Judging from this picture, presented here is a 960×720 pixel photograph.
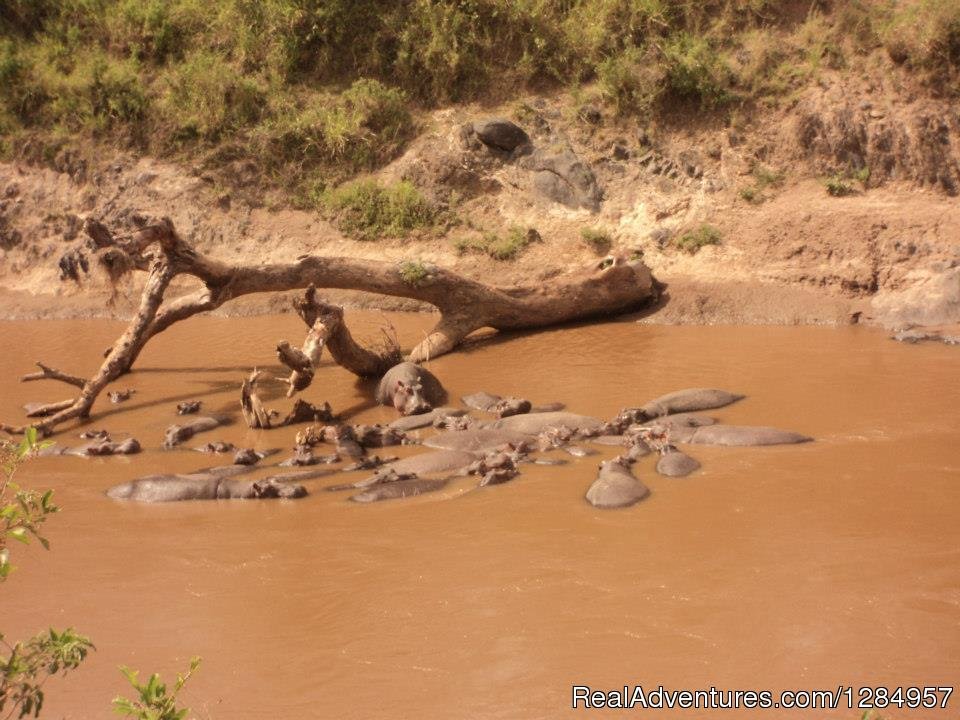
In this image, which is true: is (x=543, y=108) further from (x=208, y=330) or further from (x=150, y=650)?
(x=150, y=650)

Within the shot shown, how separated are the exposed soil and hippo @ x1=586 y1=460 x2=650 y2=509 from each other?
628cm

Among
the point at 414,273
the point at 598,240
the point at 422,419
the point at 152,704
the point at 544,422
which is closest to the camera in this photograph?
the point at 152,704

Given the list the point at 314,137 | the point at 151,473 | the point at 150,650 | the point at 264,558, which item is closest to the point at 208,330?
the point at 314,137

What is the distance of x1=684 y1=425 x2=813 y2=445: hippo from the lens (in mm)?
8039

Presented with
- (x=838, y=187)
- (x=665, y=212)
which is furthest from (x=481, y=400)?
(x=838, y=187)

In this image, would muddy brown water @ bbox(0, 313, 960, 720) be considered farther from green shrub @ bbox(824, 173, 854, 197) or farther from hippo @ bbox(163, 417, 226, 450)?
green shrub @ bbox(824, 173, 854, 197)

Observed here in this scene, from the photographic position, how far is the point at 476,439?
8383mm

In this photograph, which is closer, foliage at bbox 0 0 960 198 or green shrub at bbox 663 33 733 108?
green shrub at bbox 663 33 733 108

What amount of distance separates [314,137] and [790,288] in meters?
7.85

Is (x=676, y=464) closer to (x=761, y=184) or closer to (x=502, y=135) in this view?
(x=761, y=184)

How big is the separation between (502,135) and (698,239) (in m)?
3.64

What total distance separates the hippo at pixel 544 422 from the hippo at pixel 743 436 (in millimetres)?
869

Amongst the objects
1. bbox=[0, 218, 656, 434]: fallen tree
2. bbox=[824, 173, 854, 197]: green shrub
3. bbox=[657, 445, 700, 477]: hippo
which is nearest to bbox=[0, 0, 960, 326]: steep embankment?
bbox=[824, 173, 854, 197]: green shrub

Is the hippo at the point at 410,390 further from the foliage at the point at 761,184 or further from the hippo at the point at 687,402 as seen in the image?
the foliage at the point at 761,184
